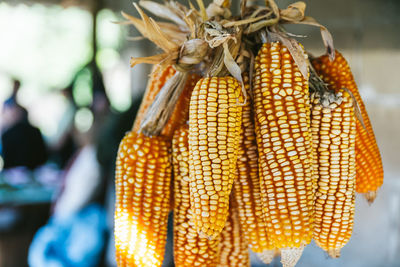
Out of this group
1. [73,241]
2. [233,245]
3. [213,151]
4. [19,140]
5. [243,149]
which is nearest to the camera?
[213,151]

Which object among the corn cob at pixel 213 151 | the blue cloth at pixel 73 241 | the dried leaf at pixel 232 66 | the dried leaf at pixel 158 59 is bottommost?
the blue cloth at pixel 73 241

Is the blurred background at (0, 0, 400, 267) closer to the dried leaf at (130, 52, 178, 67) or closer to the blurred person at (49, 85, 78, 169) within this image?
the blurred person at (49, 85, 78, 169)

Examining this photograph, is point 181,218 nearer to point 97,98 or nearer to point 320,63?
point 320,63

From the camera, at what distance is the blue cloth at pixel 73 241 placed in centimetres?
178

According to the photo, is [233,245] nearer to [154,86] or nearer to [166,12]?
[154,86]

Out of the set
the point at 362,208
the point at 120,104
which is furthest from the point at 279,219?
the point at 120,104

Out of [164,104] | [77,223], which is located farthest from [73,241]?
[164,104]

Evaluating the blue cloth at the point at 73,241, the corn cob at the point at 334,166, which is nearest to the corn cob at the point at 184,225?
the corn cob at the point at 334,166

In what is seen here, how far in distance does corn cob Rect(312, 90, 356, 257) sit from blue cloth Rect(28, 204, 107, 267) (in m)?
1.53

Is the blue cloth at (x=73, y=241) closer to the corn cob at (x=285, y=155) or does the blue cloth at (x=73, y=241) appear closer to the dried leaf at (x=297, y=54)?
the corn cob at (x=285, y=155)

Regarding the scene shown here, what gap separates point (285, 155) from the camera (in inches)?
26.9

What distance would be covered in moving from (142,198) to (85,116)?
17.8 feet

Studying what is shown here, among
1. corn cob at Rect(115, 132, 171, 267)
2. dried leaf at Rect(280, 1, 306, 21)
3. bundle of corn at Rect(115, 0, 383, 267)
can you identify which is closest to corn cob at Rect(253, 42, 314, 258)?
bundle of corn at Rect(115, 0, 383, 267)

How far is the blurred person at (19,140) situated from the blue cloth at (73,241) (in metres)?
2.76
